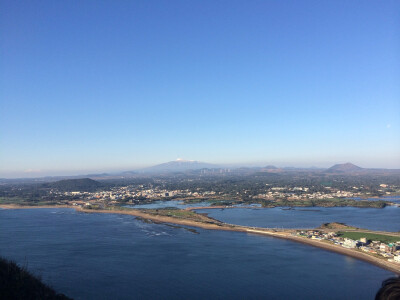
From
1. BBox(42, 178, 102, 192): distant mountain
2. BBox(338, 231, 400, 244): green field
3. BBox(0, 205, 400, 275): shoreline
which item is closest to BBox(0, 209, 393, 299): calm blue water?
BBox(0, 205, 400, 275): shoreline

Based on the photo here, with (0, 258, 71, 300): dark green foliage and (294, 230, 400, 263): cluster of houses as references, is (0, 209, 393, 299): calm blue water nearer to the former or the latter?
(294, 230, 400, 263): cluster of houses

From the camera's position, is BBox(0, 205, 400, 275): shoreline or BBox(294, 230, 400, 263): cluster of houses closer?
BBox(0, 205, 400, 275): shoreline

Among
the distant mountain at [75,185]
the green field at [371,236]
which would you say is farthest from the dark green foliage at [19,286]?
the distant mountain at [75,185]

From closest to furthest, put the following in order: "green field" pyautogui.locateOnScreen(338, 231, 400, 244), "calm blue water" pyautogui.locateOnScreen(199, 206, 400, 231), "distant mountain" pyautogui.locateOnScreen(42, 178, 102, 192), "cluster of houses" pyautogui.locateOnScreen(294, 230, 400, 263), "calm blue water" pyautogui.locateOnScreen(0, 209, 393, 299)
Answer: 1. "calm blue water" pyautogui.locateOnScreen(0, 209, 393, 299)
2. "cluster of houses" pyautogui.locateOnScreen(294, 230, 400, 263)
3. "green field" pyautogui.locateOnScreen(338, 231, 400, 244)
4. "calm blue water" pyautogui.locateOnScreen(199, 206, 400, 231)
5. "distant mountain" pyautogui.locateOnScreen(42, 178, 102, 192)

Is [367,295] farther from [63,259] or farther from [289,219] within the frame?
[289,219]

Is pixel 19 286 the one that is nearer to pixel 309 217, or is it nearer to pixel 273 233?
pixel 273 233

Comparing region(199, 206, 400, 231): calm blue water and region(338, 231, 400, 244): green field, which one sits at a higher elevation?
region(338, 231, 400, 244): green field

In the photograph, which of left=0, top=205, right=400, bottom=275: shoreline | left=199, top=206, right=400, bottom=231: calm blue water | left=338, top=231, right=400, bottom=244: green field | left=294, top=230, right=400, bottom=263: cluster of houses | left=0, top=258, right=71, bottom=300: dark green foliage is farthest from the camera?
left=199, top=206, right=400, bottom=231: calm blue water
